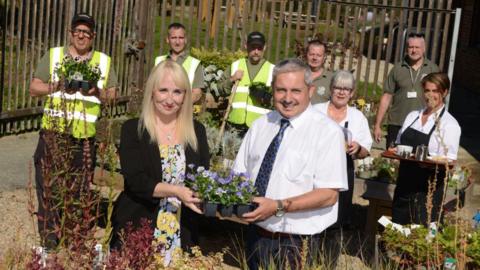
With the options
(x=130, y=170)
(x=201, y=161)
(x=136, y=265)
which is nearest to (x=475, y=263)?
(x=201, y=161)

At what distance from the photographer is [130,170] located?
434cm

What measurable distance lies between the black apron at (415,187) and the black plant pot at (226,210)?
258 cm

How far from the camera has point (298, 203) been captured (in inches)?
161

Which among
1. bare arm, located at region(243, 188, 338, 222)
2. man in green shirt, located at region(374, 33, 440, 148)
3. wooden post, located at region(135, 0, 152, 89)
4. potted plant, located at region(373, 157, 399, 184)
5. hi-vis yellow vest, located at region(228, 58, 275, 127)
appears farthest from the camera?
wooden post, located at region(135, 0, 152, 89)

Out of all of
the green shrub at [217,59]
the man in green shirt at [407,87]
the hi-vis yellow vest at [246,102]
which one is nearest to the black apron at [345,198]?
the man in green shirt at [407,87]

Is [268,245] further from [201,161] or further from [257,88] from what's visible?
[257,88]

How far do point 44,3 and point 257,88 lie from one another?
4.76 m

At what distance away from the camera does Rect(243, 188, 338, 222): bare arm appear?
405 cm

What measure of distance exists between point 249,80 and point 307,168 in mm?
4431

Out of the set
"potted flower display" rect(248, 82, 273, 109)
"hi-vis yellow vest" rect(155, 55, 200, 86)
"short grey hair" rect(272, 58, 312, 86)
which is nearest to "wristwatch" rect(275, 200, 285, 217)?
"short grey hair" rect(272, 58, 312, 86)

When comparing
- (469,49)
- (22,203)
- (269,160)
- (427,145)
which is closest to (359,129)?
(427,145)

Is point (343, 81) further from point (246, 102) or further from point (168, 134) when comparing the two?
point (168, 134)

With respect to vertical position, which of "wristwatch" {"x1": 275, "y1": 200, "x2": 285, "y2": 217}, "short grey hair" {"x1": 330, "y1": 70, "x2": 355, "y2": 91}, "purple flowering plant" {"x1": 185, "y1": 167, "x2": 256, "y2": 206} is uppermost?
"short grey hair" {"x1": 330, "y1": 70, "x2": 355, "y2": 91}

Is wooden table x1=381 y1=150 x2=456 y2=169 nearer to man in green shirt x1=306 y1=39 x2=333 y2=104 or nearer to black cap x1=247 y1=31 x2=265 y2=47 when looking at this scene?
man in green shirt x1=306 y1=39 x2=333 y2=104
